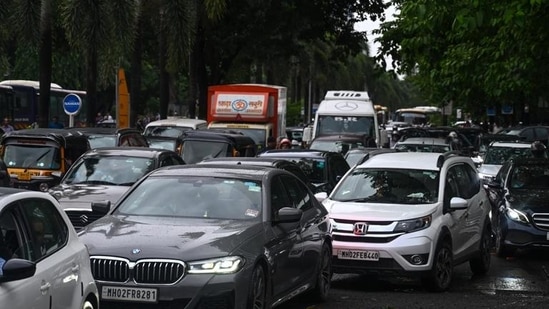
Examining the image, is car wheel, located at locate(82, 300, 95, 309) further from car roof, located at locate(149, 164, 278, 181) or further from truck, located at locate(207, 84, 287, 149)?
truck, located at locate(207, 84, 287, 149)

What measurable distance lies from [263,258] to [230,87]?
76.8 feet

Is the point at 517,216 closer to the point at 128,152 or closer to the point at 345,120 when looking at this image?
the point at 128,152

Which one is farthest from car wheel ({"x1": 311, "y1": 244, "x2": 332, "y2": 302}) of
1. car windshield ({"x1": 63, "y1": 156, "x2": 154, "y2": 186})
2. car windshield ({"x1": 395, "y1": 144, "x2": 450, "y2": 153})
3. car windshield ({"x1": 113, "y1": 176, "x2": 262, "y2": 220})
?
car windshield ({"x1": 395, "y1": 144, "x2": 450, "y2": 153})

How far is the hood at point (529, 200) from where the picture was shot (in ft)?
51.9

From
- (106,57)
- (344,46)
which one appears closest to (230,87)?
(106,57)

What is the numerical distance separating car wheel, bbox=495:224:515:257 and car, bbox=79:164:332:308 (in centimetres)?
538

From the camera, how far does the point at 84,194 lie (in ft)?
46.5

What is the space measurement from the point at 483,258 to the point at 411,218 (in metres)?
2.52

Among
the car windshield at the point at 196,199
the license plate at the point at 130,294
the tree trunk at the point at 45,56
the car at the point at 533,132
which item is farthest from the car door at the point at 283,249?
the car at the point at 533,132

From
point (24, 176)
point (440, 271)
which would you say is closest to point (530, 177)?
point (440, 271)

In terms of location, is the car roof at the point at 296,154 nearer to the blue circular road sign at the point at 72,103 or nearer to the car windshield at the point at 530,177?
the car windshield at the point at 530,177

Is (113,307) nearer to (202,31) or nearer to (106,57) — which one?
(106,57)

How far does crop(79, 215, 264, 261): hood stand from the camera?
28.8 ft

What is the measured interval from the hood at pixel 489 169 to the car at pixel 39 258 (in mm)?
17844
